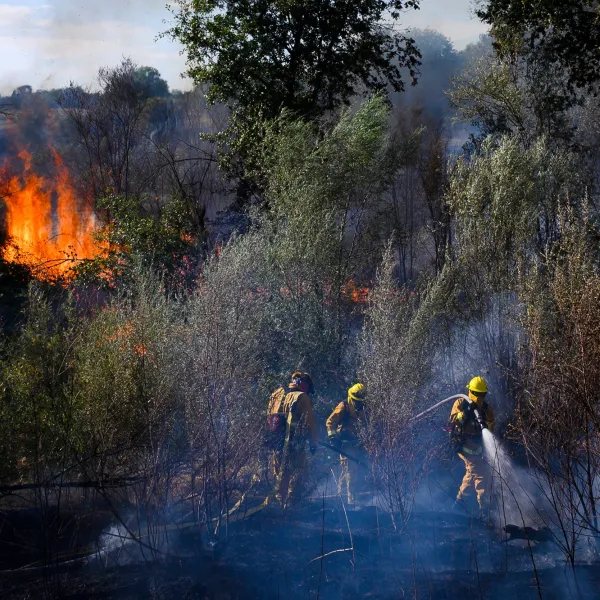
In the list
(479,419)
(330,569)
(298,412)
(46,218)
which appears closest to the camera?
(330,569)

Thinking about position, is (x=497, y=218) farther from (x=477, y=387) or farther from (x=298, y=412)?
(x=298, y=412)

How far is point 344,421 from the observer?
10445 mm

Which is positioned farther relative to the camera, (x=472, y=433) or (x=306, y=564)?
(x=472, y=433)

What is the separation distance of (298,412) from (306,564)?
1933 millimetres

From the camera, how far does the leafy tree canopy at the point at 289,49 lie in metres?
18.3

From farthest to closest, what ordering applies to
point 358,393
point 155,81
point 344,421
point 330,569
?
point 155,81
point 344,421
point 358,393
point 330,569

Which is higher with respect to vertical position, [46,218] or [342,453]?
[46,218]

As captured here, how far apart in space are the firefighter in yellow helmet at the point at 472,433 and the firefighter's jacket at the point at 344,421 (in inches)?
52.6

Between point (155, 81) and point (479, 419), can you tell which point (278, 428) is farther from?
point (155, 81)

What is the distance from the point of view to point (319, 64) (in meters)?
19.2

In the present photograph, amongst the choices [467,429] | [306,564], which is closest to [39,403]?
[306,564]

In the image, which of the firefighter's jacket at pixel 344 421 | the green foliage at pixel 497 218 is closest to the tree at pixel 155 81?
the green foliage at pixel 497 218

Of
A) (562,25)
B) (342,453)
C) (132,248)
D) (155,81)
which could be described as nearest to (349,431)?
(342,453)

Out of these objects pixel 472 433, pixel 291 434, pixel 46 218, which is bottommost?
pixel 472 433
